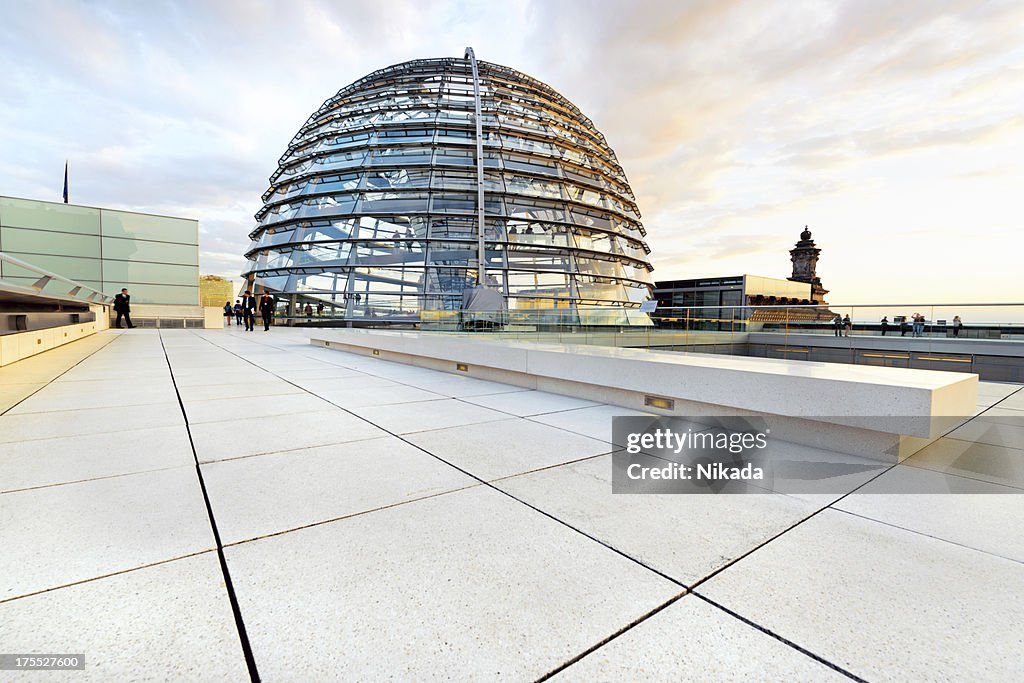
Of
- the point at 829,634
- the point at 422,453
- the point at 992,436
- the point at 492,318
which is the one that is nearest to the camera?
the point at 829,634

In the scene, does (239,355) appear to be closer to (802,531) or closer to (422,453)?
(422,453)

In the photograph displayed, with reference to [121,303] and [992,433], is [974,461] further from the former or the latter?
[121,303]

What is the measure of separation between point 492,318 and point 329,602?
322 inches

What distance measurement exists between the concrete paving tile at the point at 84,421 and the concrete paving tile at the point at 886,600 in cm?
497

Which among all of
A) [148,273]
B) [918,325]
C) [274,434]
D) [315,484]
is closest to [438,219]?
[148,273]

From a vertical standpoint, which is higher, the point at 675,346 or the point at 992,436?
the point at 675,346

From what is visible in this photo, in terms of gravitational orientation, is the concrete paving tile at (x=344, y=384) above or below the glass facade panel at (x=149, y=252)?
below

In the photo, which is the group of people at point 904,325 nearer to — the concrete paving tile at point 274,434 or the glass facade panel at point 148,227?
the concrete paving tile at point 274,434

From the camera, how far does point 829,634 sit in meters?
1.45

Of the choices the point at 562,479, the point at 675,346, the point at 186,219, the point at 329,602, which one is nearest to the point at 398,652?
the point at 329,602

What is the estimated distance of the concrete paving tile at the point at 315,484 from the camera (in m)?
2.28

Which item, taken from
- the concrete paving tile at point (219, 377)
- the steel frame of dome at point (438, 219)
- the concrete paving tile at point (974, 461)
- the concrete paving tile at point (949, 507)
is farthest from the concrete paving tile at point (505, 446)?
the steel frame of dome at point (438, 219)

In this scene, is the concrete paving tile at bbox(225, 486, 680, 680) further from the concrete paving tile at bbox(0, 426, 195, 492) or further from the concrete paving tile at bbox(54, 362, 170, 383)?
the concrete paving tile at bbox(54, 362, 170, 383)

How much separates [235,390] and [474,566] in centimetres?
562
